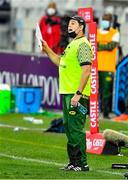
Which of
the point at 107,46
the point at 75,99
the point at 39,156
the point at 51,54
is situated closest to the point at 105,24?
the point at 107,46

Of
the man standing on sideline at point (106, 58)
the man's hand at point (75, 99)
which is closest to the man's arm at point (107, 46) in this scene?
the man standing on sideline at point (106, 58)

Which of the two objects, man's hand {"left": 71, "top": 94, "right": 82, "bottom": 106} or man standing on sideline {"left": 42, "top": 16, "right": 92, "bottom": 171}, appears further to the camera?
man standing on sideline {"left": 42, "top": 16, "right": 92, "bottom": 171}

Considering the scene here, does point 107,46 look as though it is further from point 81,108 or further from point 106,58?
point 81,108

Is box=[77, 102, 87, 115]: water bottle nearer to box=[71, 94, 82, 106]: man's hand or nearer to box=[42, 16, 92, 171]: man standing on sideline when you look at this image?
box=[42, 16, 92, 171]: man standing on sideline

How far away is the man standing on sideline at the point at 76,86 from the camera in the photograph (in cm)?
1114

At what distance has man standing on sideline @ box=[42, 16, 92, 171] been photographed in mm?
11141

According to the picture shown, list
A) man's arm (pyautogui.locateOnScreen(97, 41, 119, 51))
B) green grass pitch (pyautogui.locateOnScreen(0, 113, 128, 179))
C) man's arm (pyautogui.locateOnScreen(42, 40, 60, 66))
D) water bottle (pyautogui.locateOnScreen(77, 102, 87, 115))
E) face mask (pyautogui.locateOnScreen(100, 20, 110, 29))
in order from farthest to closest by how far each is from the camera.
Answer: face mask (pyautogui.locateOnScreen(100, 20, 110, 29)) → man's arm (pyautogui.locateOnScreen(97, 41, 119, 51)) → man's arm (pyautogui.locateOnScreen(42, 40, 60, 66)) → water bottle (pyautogui.locateOnScreen(77, 102, 87, 115)) → green grass pitch (pyautogui.locateOnScreen(0, 113, 128, 179))

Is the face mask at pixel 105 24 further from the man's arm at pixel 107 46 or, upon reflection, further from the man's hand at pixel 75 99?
the man's hand at pixel 75 99

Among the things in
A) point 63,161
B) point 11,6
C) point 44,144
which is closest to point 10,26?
point 11,6

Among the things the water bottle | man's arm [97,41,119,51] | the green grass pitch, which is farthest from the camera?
man's arm [97,41,119,51]

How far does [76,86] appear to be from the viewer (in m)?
11.2

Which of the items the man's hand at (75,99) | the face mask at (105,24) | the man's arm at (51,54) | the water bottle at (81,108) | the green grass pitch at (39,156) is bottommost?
the green grass pitch at (39,156)

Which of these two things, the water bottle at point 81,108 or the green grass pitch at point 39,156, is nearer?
the green grass pitch at point 39,156

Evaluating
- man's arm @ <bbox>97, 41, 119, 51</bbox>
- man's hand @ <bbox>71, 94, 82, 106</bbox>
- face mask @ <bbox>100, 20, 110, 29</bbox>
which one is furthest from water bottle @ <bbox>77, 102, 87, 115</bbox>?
face mask @ <bbox>100, 20, 110, 29</bbox>
